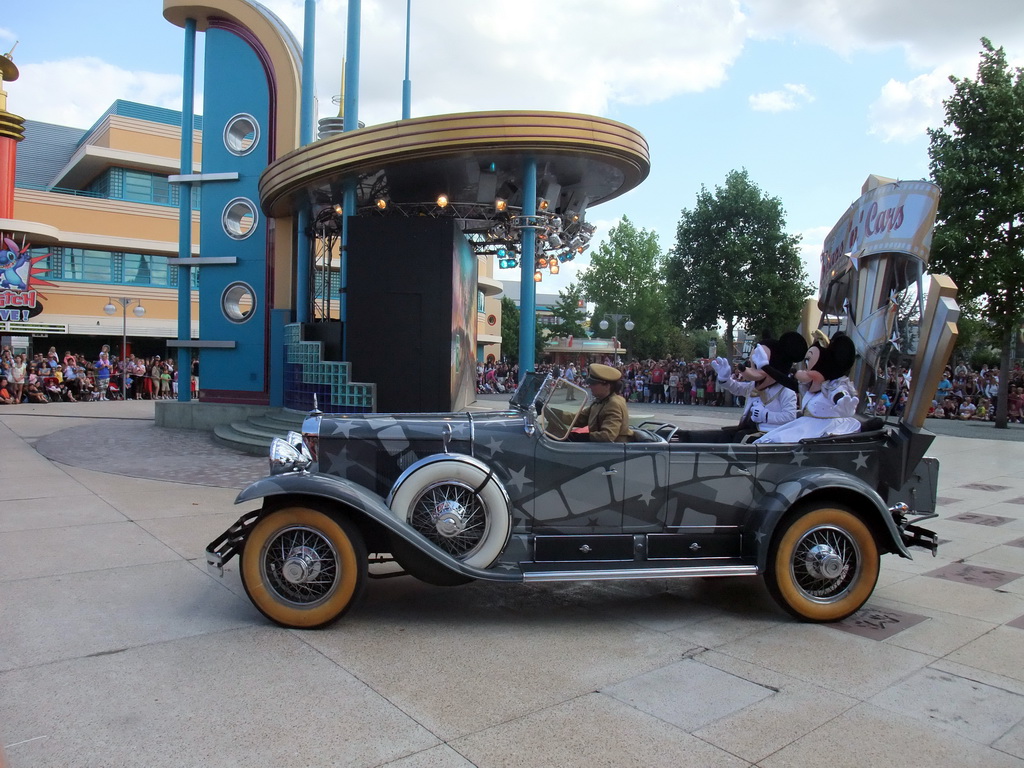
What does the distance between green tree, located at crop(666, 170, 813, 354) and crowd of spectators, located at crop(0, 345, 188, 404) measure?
2043 cm

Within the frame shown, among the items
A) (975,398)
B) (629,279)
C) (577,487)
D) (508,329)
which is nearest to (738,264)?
(975,398)

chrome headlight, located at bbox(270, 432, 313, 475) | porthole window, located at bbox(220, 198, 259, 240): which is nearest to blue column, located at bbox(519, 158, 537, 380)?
porthole window, located at bbox(220, 198, 259, 240)

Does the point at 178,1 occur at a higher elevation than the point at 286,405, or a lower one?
higher

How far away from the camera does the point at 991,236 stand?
16453 millimetres

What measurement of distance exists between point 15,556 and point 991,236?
733 inches

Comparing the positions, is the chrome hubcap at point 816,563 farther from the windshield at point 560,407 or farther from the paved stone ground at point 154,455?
the paved stone ground at point 154,455

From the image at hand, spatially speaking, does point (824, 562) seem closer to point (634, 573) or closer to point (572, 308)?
point (634, 573)

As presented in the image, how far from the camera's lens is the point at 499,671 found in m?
3.75

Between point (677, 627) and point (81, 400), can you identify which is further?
point (81, 400)

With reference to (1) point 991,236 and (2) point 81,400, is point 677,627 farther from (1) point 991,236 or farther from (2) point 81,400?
(2) point 81,400

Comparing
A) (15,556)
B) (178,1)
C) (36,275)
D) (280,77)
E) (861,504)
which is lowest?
(15,556)

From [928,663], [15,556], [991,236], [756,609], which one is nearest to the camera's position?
[928,663]

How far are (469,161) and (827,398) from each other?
8.05 metres

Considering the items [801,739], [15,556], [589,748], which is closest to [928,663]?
[801,739]
